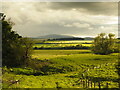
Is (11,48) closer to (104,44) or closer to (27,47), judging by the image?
(27,47)

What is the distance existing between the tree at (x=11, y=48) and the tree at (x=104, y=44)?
63148 mm

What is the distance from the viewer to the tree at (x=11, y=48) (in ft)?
163

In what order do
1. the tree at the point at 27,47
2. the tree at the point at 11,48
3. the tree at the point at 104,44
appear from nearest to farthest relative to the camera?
the tree at the point at 11,48 → the tree at the point at 27,47 → the tree at the point at 104,44

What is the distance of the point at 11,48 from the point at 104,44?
71032 millimetres

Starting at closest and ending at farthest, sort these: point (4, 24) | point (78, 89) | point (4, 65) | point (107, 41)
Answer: point (78, 89) → point (4, 65) → point (4, 24) → point (107, 41)

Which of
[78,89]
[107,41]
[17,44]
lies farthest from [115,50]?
[78,89]

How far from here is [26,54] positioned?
5369cm

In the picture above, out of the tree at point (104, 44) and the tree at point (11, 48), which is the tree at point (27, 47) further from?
the tree at point (104, 44)

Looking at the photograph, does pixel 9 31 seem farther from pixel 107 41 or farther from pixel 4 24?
pixel 107 41

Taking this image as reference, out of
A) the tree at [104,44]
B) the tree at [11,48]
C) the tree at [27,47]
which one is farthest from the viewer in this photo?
the tree at [104,44]

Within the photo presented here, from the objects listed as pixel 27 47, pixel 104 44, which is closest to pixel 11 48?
pixel 27 47

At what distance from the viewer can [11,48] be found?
50.5 metres

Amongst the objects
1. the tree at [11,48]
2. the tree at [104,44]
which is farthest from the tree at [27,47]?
the tree at [104,44]

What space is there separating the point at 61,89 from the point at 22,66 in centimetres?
2564
